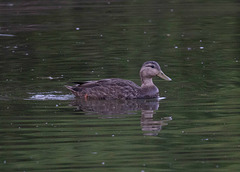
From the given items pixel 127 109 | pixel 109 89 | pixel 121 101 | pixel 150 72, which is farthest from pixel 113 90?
pixel 127 109

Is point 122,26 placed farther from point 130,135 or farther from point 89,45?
point 130,135

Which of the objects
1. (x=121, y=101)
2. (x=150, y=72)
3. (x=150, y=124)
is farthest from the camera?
(x=150, y=72)

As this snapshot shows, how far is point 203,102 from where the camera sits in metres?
12.5

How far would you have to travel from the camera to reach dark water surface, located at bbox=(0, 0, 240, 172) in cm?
931

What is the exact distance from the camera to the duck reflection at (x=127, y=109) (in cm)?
1103

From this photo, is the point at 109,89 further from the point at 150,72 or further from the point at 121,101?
the point at 150,72

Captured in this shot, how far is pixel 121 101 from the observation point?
13.3m

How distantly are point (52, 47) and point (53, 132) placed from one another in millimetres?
9149

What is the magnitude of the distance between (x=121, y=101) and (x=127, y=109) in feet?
2.79

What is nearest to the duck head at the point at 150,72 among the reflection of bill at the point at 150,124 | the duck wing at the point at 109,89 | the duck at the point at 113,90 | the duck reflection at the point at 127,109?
the duck at the point at 113,90

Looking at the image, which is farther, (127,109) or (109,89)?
(109,89)

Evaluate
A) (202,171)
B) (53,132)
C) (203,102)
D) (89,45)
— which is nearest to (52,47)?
(89,45)

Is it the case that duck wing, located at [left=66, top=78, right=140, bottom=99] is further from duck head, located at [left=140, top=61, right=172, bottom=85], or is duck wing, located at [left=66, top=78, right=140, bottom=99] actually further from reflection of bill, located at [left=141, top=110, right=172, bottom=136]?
reflection of bill, located at [left=141, top=110, right=172, bottom=136]

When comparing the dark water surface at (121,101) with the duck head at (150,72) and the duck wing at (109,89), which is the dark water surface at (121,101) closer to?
the duck wing at (109,89)
